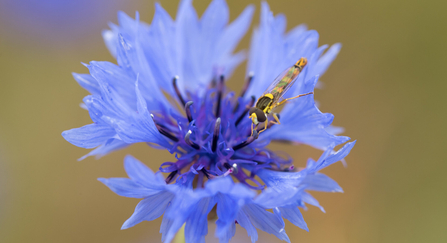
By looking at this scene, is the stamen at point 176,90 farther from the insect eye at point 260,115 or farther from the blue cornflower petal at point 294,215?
the blue cornflower petal at point 294,215

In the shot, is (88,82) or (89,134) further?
(88,82)

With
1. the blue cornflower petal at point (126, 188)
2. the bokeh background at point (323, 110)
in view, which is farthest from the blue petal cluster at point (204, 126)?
the bokeh background at point (323, 110)

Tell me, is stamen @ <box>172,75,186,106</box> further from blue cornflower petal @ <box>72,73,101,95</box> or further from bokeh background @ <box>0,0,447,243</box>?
bokeh background @ <box>0,0,447,243</box>

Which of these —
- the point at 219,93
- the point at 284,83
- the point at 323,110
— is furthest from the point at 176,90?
the point at 323,110

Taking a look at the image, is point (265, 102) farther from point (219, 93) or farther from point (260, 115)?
point (219, 93)

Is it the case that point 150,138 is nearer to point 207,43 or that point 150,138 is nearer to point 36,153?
point 207,43

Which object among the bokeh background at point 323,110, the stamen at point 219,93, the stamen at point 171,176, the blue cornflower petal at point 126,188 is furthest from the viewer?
the bokeh background at point 323,110

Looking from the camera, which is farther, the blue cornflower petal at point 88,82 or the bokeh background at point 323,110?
the bokeh background at point 323,110
